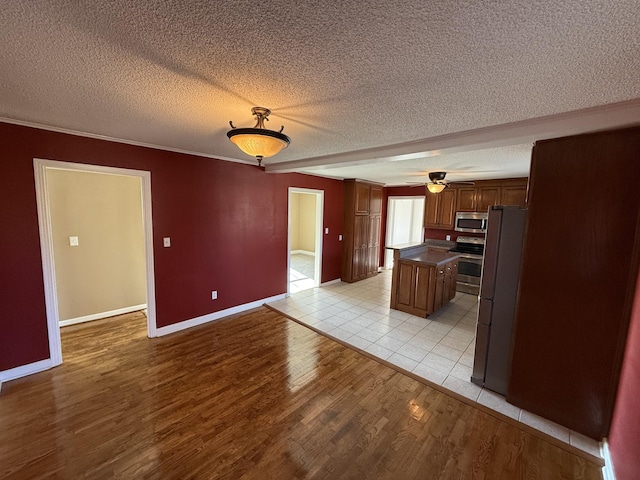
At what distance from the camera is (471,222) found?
17.8 feet

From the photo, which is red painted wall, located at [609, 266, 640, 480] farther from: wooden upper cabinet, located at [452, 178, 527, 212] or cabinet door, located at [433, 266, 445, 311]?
wooden upper cabinet, located at [452, 178, 527, 212]

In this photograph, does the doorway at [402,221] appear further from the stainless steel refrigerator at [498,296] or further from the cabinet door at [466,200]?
the stainless steel refrigerator at [498,296]

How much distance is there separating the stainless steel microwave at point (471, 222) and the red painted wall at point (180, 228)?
8.52 ft

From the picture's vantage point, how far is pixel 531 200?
7.06ft

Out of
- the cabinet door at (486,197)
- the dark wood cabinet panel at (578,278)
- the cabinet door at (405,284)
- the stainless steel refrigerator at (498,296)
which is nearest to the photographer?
the dark wood cabinet panel at (578,278)

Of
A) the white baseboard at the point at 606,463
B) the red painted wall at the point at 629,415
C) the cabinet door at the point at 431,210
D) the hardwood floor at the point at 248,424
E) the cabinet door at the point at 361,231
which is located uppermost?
the cabinet door at the point at 431,210

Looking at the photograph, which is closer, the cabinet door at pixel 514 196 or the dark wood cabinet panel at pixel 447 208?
the cabinet door at pixel 514 196

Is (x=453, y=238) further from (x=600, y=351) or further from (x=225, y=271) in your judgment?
(x=225, y=271)

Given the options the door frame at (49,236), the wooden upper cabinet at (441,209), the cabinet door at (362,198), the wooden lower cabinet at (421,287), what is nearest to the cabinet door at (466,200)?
the wooden upper cabinet at (441,209)

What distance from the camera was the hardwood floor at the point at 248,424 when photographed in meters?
1.72

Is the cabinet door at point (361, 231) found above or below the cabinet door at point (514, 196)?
below

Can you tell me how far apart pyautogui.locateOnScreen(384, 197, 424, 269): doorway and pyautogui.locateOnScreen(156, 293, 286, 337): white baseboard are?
162 inches

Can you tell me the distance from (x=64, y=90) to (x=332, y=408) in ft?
9.89

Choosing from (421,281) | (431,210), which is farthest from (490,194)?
(421,281)
